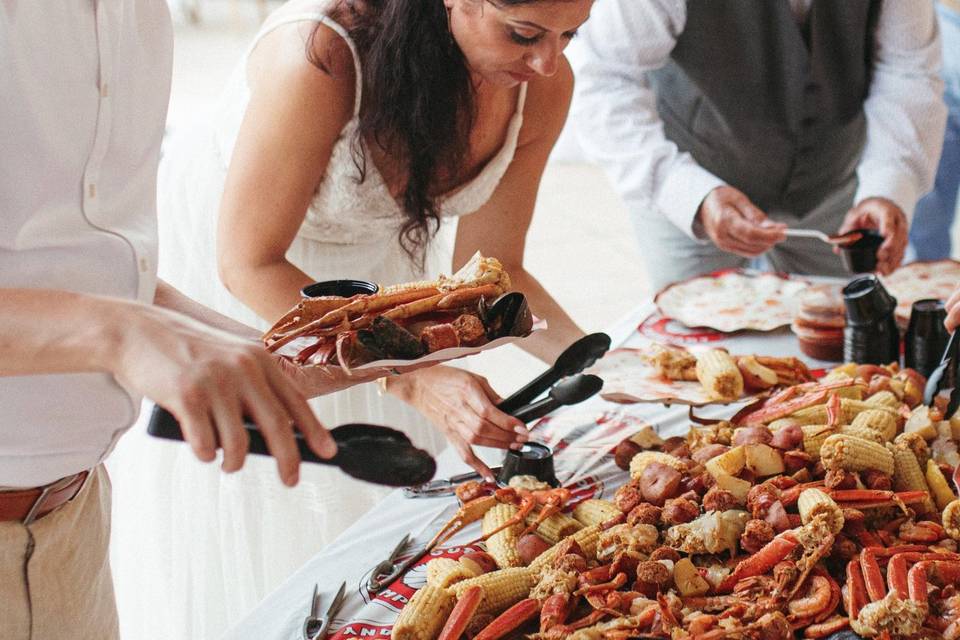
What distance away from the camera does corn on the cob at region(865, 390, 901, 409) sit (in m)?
1.46

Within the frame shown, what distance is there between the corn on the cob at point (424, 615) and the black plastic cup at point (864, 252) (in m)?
1.29

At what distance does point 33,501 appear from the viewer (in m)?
1.06

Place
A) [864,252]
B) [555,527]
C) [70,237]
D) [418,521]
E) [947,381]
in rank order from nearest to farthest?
[70,237], [555,527], [418,521], [947,381], [864,252]

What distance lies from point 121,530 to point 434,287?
1159mm

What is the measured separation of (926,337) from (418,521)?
928 mm

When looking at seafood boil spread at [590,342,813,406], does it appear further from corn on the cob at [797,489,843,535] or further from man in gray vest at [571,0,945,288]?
man in gray vest at [571,0,945,288]

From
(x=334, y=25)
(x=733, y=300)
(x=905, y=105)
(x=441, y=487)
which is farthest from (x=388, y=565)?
(x=905, y=105)

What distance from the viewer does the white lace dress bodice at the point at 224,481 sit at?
5.81 feet

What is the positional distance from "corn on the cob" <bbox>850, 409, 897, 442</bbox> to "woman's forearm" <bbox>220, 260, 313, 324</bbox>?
0.82 m

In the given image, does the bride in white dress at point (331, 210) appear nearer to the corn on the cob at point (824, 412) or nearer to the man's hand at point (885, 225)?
the corn on the cob at point (824, 412)

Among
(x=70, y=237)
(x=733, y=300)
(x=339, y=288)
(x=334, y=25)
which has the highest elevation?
(x=334, y=25)

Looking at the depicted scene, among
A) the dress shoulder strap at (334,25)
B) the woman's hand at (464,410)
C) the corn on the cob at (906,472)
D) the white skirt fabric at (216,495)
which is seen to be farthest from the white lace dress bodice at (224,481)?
the corn on the cob at (906,472)

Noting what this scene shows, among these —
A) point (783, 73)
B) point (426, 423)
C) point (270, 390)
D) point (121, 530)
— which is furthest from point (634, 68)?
point (270, 390)

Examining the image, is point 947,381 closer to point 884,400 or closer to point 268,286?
point 884,400
